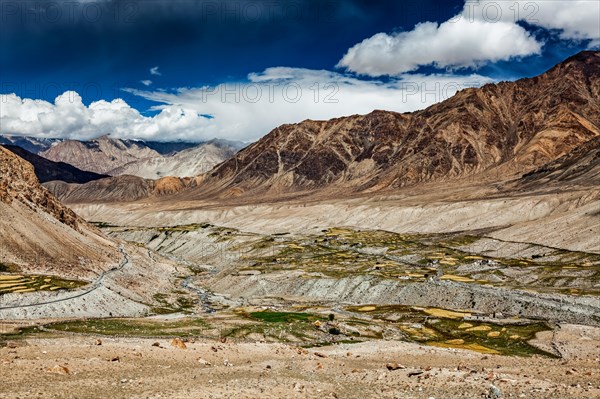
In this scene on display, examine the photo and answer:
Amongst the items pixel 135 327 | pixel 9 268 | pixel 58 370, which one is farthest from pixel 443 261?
pixel 58 370

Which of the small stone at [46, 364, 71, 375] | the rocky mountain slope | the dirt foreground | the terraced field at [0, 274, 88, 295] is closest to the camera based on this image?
the dirt foreground

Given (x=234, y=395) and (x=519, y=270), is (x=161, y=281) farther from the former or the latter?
(x=234, y=395)

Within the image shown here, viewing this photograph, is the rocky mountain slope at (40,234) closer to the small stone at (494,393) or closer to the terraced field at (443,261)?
the terraced field at (443,261)

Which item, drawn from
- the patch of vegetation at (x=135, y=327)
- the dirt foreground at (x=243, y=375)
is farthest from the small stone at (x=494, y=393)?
the patch of vegetation at (x=135, y=327)

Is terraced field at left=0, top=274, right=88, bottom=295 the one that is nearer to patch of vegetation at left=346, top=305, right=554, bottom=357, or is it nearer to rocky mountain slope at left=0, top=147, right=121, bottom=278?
rocky mountain slope at left=0, top=147, right=121, bottom=278

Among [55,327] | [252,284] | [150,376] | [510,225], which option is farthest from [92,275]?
[510,225]

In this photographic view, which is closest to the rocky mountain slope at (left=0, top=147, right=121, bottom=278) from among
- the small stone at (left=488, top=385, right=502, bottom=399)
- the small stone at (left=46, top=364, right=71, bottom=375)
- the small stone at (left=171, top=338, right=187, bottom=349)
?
the small stone at (left=171, top=338, right=187, bottom=349)

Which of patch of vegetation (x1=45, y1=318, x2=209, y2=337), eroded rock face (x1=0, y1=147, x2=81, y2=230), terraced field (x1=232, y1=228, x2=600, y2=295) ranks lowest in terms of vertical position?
terraced field (x1=232, y1=228, x2=600, y2=295)

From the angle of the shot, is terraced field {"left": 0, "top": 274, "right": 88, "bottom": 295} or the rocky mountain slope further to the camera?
the rocky mountain slope
